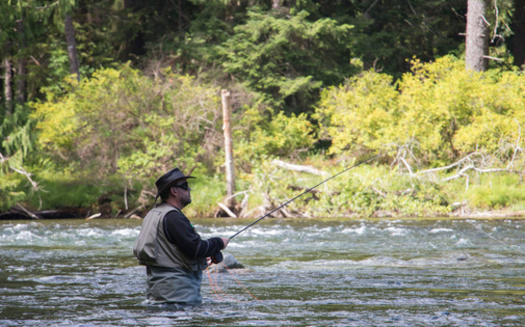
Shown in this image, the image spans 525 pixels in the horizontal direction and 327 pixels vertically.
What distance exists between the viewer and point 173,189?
5539 mm

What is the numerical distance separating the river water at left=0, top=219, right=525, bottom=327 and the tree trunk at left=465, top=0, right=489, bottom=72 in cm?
916

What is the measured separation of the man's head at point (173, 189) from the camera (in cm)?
552

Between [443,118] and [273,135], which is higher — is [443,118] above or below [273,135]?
above

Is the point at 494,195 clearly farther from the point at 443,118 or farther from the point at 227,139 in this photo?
the point at 227,139

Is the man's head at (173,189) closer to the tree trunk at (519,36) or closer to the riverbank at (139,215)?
the riverbank at (139,215)

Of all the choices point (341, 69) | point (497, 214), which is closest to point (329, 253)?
point (497, 214)

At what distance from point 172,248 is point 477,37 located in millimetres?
19281

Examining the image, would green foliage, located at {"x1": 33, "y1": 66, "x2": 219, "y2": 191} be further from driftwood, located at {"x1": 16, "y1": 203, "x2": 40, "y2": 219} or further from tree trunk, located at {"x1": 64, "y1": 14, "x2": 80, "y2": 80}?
tree trunk, located at {"x1": 64, "y1": 14, "x2": 80, "y2": 80}

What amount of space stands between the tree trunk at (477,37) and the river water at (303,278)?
9.16m

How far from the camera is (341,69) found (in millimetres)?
25719

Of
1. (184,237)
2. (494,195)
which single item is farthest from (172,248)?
(494,195)

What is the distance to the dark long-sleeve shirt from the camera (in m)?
5.34

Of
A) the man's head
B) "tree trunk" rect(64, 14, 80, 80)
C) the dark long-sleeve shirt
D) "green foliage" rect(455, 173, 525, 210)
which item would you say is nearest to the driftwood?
"tree trunk" rect(64, 14, 80, 80)

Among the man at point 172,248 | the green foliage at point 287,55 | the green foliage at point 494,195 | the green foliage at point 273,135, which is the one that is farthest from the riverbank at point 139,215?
the man at point 172,248
